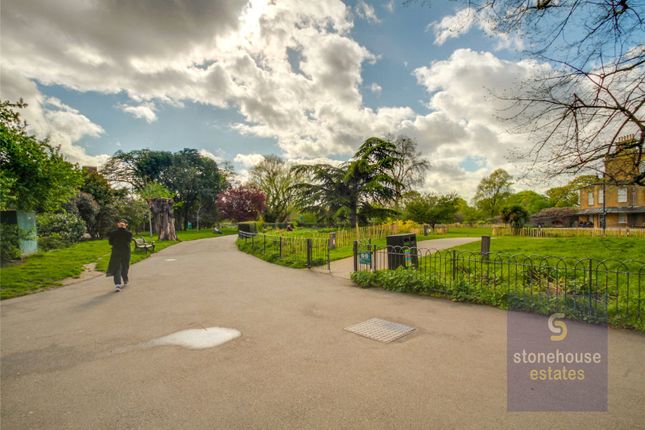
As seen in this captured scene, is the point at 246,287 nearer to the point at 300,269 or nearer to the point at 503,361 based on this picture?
the point at 300,269

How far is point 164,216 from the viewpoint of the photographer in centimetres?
2766

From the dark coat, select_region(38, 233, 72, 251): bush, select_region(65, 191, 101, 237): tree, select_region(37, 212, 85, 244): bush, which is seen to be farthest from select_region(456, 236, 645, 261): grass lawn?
select_region(65, 191, 101, 237): tree

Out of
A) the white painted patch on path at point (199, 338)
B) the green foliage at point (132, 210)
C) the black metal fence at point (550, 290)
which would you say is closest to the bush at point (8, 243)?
the white painted patch on path at point (199, 338)

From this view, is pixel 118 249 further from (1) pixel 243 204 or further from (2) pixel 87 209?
(1) pixel 243 204

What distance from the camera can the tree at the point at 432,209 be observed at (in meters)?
30.9

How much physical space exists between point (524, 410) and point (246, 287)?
23.6 ft

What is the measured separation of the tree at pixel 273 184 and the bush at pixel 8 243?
114ft

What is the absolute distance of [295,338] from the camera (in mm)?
4965

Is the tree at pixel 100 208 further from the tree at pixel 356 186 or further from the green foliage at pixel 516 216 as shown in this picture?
the green foliage at pixel 516 216

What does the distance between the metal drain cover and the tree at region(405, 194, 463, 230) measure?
88.9ft

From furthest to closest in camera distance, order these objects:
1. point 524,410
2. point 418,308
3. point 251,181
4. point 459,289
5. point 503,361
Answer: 1. point 251,181
2. point 459,289
3. point 418,308
4. point 503,361
5. point 524,410

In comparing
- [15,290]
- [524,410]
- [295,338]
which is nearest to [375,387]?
[524,410]

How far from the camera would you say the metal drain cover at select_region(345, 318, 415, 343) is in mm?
4969

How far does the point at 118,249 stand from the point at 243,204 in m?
36.4
